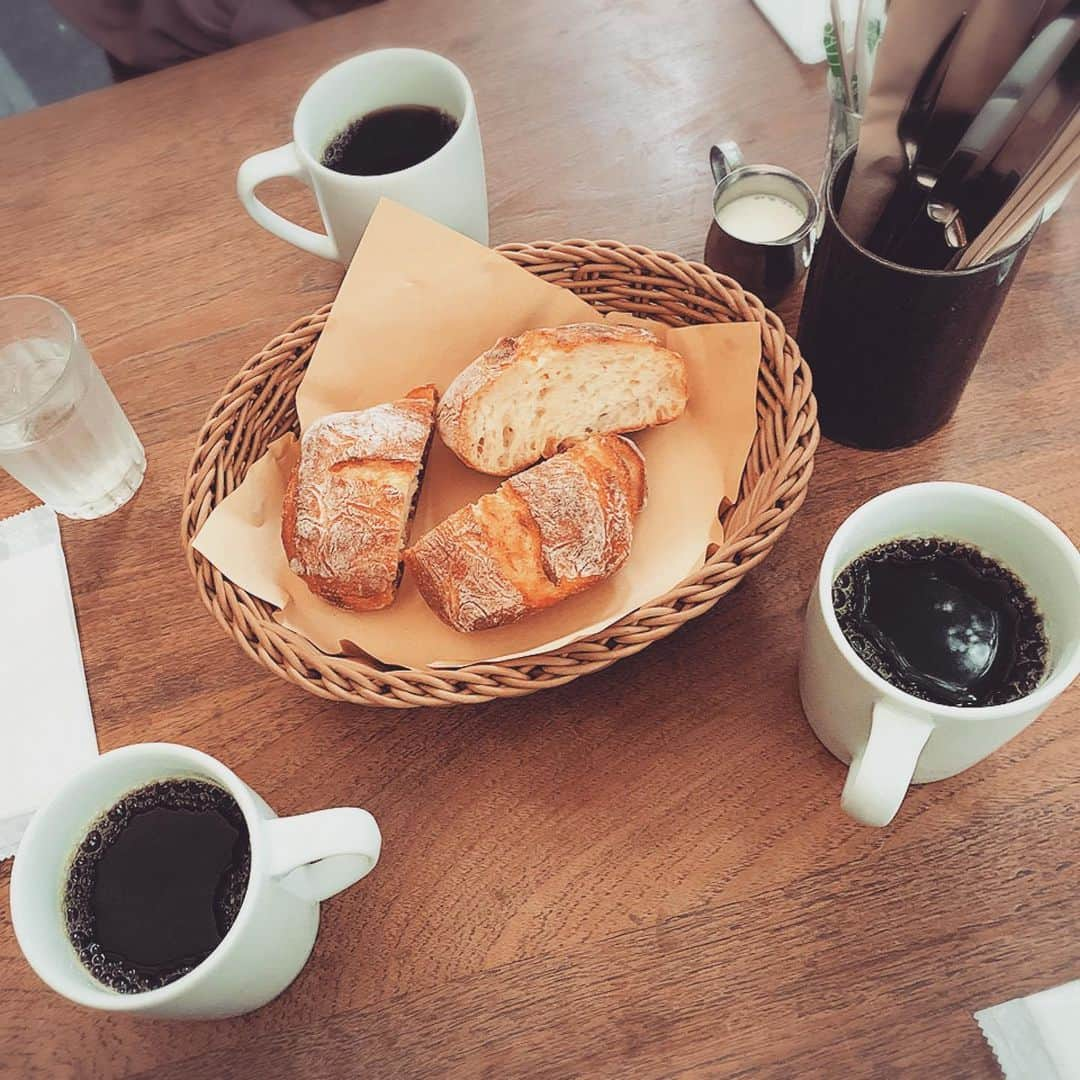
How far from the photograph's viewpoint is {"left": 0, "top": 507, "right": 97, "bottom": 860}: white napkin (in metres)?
0.72

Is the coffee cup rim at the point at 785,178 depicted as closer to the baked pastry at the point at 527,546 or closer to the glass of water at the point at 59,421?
the baked pastry at the point at 527,546

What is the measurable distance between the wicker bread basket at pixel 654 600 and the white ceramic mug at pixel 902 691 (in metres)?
0.08

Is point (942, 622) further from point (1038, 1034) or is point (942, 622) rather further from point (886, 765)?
point (1038, 1034)

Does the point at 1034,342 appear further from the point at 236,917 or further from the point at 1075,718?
the point at 236,917

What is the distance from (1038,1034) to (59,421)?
783mm

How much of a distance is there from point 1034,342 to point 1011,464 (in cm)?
13

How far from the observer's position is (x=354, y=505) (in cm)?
74

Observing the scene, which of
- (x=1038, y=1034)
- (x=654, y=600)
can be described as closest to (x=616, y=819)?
(x=654, y=600)

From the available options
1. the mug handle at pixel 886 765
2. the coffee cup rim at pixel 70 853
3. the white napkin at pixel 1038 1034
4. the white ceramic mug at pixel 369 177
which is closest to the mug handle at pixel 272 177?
the white ceramic mug at pixel 369 177

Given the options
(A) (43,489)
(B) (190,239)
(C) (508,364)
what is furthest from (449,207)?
(A) (43,489)

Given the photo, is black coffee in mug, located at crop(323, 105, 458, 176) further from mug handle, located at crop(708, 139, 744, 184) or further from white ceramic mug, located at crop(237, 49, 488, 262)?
mug handle, located at crop(708, 139, 744, 184)

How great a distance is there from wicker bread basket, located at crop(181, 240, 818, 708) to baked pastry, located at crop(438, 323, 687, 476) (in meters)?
0.06

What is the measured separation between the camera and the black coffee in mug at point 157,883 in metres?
0.56

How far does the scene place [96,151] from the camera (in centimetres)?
105
